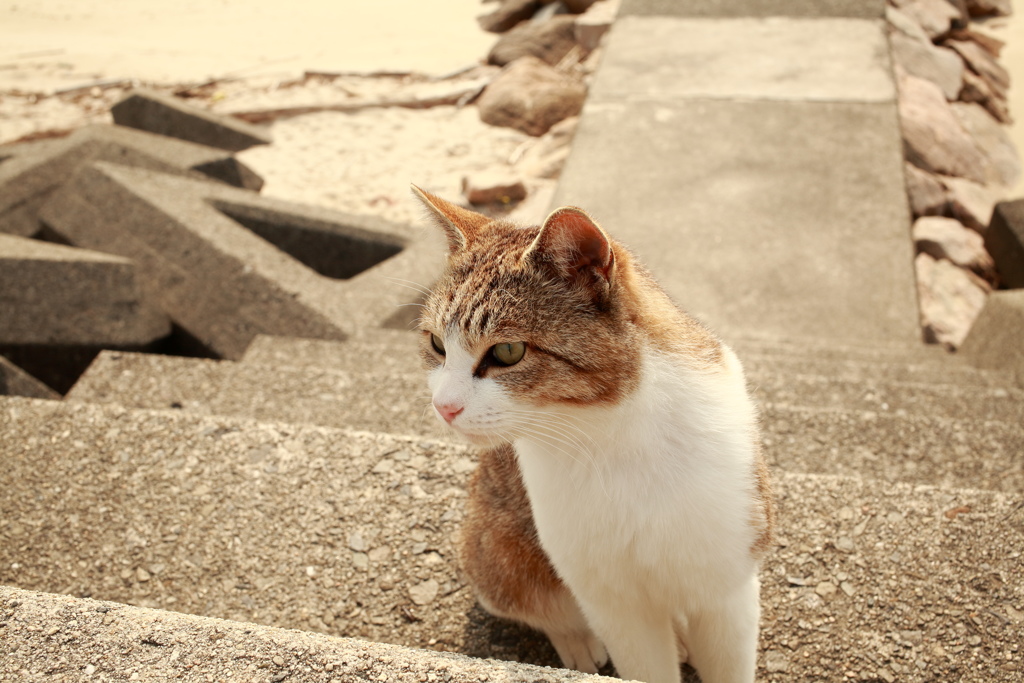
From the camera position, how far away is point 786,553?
2.09m

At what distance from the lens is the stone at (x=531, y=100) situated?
8.48 m

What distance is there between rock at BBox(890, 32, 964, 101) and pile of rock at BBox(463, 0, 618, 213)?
345 centimetres

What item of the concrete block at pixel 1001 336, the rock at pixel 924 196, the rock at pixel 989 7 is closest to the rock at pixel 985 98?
the rock at pixel 989 7

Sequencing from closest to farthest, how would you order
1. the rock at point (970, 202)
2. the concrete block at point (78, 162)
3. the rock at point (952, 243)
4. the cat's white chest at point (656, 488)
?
the cat's white chest at point (656, 488)
the concrete block at point (78, 162)
the rock at point (952, 243)
the rock at point (970, 202)

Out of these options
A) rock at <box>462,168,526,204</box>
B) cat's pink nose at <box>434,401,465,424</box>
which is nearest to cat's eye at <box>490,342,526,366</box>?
cat's pink nose at <box>434,401,465,424</box>

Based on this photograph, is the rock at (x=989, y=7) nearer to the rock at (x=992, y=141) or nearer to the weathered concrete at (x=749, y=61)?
the rock at (x=992, y=141)

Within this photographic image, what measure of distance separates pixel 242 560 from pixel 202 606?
0.15 metres

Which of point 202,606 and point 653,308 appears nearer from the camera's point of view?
point 653,308

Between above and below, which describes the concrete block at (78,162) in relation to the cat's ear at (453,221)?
below

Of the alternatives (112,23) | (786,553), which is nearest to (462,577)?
(786,553)

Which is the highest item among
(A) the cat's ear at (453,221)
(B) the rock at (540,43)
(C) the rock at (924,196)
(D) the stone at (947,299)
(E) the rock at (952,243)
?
(A) the cat's ear at (453,221)

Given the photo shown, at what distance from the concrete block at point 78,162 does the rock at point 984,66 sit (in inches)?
337

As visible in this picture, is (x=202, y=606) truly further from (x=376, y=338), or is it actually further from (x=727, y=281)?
(x=727, y=281)

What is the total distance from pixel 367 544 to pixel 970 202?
6571 mm
